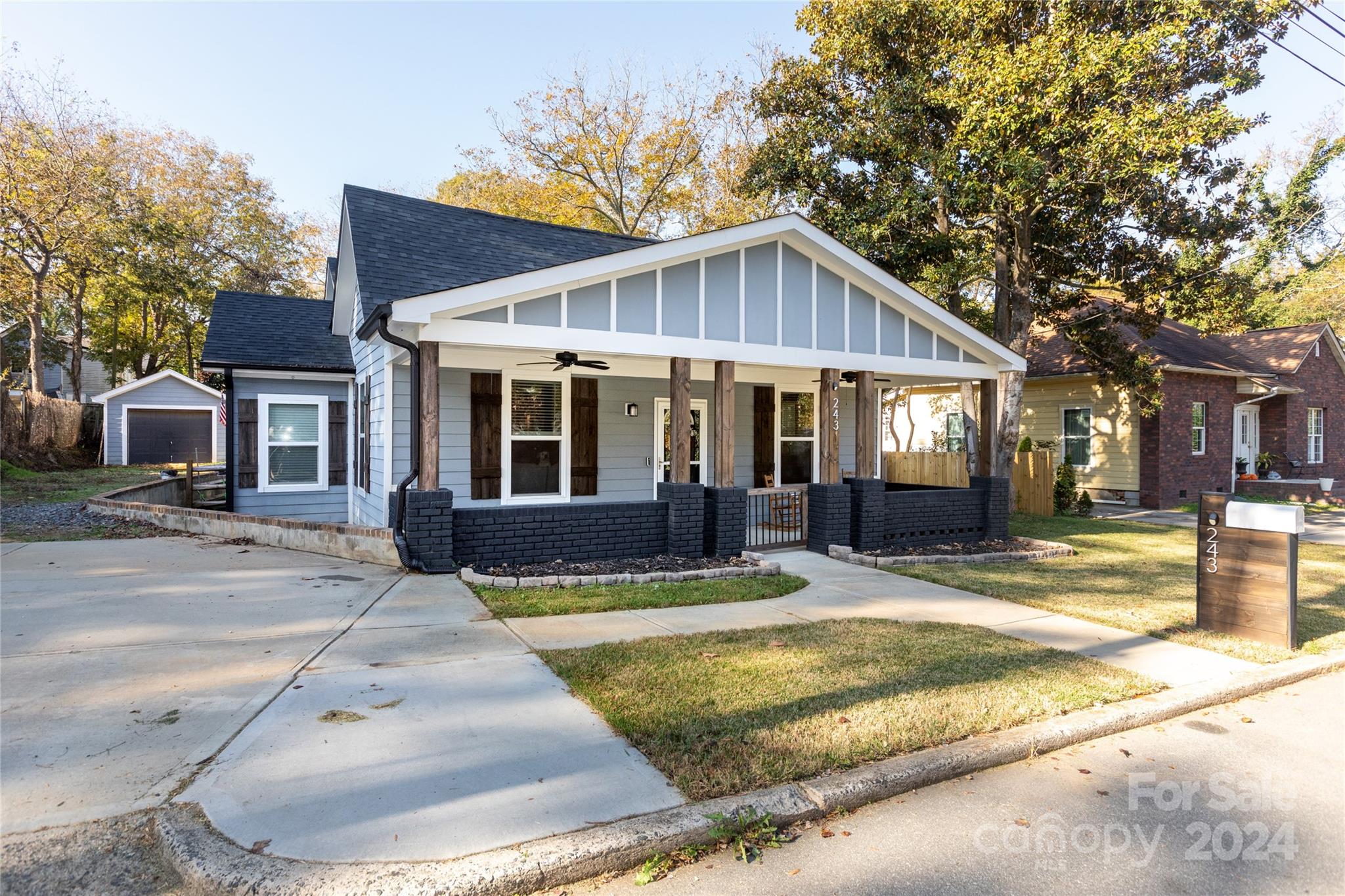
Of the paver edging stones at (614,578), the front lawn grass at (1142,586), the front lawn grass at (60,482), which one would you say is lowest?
the front lawn grass at (1142,586)

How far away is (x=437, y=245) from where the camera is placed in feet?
31.5

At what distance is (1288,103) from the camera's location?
492 inches

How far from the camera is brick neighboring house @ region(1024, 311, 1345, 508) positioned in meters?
16.9

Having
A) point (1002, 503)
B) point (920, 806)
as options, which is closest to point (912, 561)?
point (1002, 503)

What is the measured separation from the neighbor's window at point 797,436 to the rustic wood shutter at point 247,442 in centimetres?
880

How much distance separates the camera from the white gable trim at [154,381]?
77.9 feet

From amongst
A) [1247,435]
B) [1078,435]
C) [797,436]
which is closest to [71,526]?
[797,436]

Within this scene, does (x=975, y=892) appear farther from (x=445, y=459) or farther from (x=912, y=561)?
(x=445, y=459)

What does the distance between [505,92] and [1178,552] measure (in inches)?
869

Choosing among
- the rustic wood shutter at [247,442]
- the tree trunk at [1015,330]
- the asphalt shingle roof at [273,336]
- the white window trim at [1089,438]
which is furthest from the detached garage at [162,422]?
the white window trim at [1089,438]

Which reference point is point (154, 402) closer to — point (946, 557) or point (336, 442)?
point (336, 442)

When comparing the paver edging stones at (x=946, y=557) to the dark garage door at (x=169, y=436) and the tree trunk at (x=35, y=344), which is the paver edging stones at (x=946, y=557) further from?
the tree trunk at (x=35, y=344)

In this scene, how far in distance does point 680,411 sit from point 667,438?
9.83 ft

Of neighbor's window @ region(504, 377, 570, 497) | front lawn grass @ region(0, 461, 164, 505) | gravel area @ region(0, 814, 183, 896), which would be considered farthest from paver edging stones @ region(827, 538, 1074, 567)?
front lawn grass @ region(0, 461, 164, 505)
